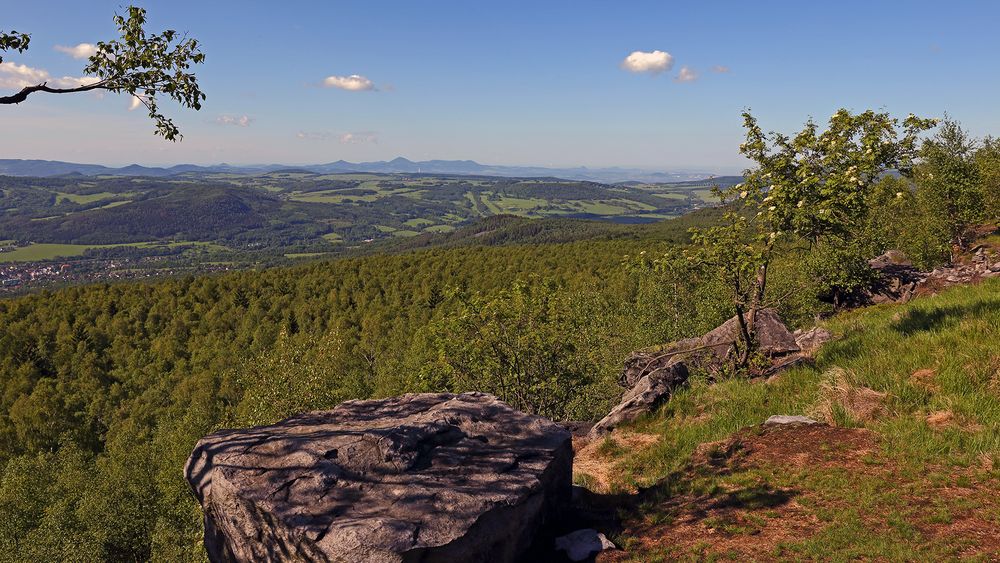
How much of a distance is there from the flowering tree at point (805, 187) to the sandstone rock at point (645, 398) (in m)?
4.92

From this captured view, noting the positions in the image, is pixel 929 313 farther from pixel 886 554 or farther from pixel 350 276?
pixel 350 276

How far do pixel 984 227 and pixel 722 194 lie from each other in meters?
84.3

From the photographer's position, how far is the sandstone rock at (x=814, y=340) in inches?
832

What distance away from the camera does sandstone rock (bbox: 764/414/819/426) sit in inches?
564

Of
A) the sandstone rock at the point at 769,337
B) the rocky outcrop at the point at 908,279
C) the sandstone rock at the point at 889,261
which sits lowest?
the sandstone rock at the point at 769,337

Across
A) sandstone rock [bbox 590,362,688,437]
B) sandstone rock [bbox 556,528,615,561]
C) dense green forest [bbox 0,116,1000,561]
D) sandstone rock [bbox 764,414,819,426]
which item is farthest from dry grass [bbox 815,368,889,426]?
sandstone rock [bbox 556,528,615,561]

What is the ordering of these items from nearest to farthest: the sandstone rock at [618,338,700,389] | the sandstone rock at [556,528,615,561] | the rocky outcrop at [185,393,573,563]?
the rocky outcrop at [185,393,573,563] < the sandstone rock at [556,528,615,561] < the sandstone rock at [618,338,700,389]

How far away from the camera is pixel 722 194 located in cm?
1784

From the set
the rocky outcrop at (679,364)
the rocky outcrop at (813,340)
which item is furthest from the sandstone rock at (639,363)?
the rocky outcrop at (813,340)

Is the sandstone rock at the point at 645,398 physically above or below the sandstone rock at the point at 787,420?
below

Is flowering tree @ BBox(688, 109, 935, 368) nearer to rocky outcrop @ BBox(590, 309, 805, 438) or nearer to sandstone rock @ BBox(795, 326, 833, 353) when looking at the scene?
rocky outcrop @ BBox(590, 309, 805, 438)

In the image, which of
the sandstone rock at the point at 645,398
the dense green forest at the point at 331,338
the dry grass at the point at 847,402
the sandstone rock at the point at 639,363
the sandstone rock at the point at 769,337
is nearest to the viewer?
the dry grass at the point at 847,402

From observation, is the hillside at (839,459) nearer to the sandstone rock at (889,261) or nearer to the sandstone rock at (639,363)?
the sandstone rock at (639,363)

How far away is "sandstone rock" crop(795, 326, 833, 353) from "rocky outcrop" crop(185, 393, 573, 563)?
Result: 14.5 m
